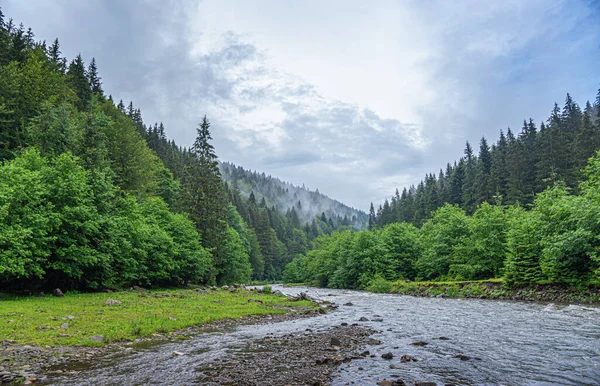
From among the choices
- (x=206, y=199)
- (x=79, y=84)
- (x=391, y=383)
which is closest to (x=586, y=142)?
(x=206, y=199)

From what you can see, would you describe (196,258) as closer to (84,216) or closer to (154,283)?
(154,283)

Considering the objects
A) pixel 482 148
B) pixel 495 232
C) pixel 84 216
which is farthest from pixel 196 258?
pixel 482 148

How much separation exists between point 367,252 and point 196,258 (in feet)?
128

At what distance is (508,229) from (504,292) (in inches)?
619

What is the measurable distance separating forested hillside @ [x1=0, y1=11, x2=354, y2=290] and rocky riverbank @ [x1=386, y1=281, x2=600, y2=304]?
33.1 m

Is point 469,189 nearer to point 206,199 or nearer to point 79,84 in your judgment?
point 206,199

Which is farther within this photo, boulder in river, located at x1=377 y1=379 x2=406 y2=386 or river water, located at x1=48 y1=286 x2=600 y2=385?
river water, located at x1=48 y1=286 x2=600 y2=385

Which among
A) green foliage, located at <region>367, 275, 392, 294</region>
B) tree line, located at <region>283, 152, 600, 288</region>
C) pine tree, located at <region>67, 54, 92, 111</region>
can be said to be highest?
pine tree, located at <region>67, 54, 92, 111</region>

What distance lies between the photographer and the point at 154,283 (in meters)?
50.1

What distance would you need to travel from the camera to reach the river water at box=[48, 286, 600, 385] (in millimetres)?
10961

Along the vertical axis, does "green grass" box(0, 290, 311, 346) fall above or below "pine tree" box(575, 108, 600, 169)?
below

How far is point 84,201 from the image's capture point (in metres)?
32.8

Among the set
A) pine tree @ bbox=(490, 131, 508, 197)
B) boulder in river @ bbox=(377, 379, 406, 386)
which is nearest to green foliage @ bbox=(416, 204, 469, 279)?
pine tree @ bbox=(490, 131, 508, 197)

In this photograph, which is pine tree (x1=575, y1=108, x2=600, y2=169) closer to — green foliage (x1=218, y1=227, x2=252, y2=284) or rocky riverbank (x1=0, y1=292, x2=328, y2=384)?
green foliage (x1=218, y1=227, x2=252, y2=284)
